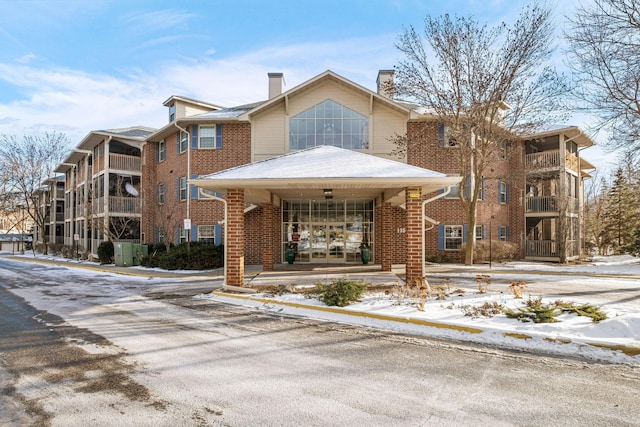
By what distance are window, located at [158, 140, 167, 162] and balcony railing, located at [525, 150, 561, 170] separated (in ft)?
72.5

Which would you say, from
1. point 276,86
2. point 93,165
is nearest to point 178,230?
point 276,86

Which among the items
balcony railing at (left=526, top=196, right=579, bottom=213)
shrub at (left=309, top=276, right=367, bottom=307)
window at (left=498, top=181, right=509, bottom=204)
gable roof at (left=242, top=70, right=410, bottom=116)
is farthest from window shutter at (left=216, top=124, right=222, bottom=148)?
balcony railing at (left=526, top=196, right=579, bottom=213)

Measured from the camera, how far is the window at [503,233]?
76.0 ft

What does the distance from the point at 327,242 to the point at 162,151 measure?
1289cm

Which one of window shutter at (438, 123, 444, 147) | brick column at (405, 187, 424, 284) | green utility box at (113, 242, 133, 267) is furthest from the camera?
green utility box at (113, 242, 133, 267)

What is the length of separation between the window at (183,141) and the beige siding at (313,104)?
13.5ft

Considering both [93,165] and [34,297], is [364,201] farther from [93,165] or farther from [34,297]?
[93,165]

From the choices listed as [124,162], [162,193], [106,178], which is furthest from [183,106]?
[106,178]

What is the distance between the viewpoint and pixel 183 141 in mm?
22422

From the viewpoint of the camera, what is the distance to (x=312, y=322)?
8.07 metres

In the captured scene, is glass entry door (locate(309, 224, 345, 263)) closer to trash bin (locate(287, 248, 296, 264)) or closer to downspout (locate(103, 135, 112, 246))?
trash bin (locate(287, 248, 296, 264))

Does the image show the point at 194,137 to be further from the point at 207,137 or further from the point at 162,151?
the point at 162,151

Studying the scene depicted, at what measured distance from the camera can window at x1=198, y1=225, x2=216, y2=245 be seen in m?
21.5

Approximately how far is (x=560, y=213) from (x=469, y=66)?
10492mm
